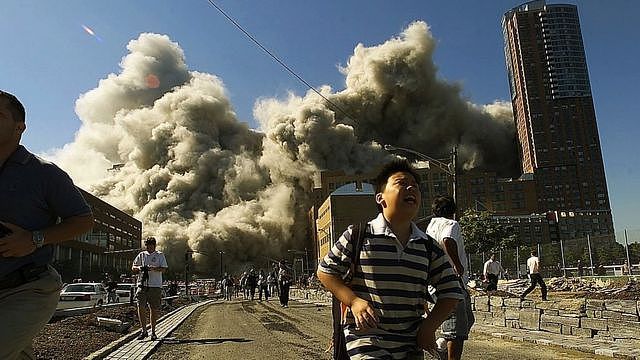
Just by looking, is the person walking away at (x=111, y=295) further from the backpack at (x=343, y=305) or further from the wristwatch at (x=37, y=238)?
the backpack at (x=343, y=305)

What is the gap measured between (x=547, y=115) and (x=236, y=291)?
277 feet

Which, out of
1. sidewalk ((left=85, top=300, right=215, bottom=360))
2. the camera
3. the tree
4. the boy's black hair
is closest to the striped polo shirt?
the boy's black hair

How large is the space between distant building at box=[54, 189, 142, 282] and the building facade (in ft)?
240

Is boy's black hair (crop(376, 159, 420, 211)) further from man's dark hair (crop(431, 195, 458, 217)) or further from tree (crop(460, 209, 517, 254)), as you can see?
tree (crop(460, 209, 517, 254))

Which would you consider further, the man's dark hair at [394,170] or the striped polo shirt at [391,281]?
the man's dark hair at [394,170]

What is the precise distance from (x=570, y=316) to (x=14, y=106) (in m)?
8.60

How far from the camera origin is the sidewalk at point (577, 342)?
690 centimetres

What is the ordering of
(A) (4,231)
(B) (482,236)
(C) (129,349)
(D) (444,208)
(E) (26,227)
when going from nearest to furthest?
(A) (4,231)
(E) (26,227)
(D) (444,208)
(C) (129,349)
(B) (482,236)

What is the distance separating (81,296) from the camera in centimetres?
1853

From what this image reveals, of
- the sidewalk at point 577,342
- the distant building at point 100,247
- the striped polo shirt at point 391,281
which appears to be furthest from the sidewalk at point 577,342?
the distant building at point 100,247

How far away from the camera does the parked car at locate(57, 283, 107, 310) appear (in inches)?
718

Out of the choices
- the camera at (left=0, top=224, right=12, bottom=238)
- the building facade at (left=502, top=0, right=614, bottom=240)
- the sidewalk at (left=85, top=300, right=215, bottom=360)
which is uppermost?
the building facade at (left=502, top=0, right=614, bottom=240)

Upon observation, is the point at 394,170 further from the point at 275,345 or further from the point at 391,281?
the point at 275,345

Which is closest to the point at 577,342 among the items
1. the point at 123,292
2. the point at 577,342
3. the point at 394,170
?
the point at 577,342
